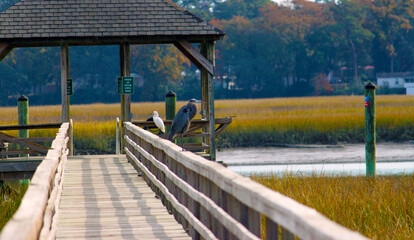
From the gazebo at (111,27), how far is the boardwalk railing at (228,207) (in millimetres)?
5596

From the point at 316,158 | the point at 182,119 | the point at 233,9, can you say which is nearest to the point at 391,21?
the point at 233,9

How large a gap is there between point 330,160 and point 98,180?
484 inches

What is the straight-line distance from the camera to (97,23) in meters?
14.6

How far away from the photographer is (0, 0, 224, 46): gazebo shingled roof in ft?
46.8

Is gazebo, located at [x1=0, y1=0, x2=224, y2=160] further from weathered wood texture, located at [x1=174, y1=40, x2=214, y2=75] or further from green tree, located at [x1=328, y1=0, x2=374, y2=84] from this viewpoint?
green tree, located at [x1=328, y1=0, x2=374, y2=84]

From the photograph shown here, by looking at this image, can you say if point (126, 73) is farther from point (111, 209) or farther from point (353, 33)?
point (353, 33)

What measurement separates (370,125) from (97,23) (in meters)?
6.06

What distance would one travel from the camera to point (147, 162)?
11.0 m

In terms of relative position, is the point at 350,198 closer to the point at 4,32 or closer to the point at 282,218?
the point at 282,218

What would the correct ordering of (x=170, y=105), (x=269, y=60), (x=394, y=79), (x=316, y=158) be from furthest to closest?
(x=394, y=79) → (x=269, y=60) → (x=316, y=158) → (x=170, y=105)

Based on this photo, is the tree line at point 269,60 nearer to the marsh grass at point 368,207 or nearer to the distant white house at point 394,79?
the distant white house at point 394,79

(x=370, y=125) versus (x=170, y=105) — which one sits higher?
(x=170, y=105)

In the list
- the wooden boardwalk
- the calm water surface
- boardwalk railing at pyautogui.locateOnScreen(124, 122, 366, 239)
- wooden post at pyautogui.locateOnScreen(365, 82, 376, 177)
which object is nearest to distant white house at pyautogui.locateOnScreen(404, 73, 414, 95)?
the calm water surface

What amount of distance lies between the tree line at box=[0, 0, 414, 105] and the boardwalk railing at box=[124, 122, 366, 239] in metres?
60.6
